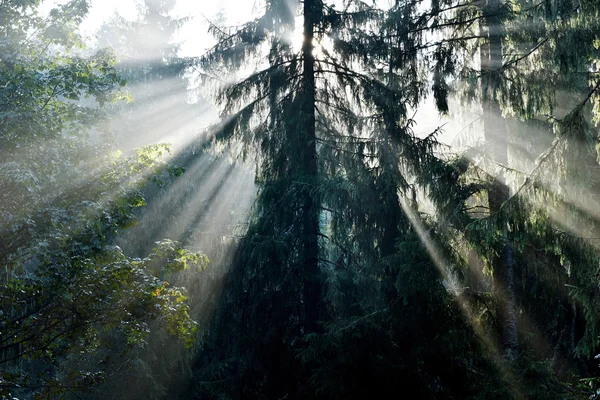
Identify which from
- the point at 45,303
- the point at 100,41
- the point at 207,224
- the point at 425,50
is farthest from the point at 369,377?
the point at 100,41

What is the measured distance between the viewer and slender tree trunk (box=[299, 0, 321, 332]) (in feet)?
31.9

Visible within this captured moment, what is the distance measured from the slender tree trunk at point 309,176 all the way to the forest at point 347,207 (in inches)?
1.8

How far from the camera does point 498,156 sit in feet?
27.5

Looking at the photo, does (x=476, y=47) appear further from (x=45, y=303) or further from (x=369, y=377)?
(x=45, y=303)

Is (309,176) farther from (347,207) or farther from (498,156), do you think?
(498,156)

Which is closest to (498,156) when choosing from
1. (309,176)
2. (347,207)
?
(347,207)

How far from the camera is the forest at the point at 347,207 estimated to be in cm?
646

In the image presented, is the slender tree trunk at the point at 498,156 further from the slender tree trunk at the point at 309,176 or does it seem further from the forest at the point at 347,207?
the slender tree trunk at the point at 309,176

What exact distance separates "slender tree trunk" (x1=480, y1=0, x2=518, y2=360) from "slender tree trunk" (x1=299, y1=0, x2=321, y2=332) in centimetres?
→ 325

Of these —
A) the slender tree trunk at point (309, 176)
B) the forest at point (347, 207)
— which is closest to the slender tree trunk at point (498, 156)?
the forest at point (347, 207)

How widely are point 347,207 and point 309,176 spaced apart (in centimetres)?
→ 107

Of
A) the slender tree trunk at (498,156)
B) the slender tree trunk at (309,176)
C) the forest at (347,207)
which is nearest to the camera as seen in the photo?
the forest at (347,207)

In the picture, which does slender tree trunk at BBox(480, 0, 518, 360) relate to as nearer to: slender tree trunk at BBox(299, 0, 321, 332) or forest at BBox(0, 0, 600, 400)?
forest at BBox(0, 0, 600, 400)

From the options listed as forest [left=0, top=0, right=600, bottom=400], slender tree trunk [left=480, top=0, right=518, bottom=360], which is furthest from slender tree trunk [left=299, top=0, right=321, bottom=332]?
slender tree trunk [left=480, top=0, right=518, bottom=360]
